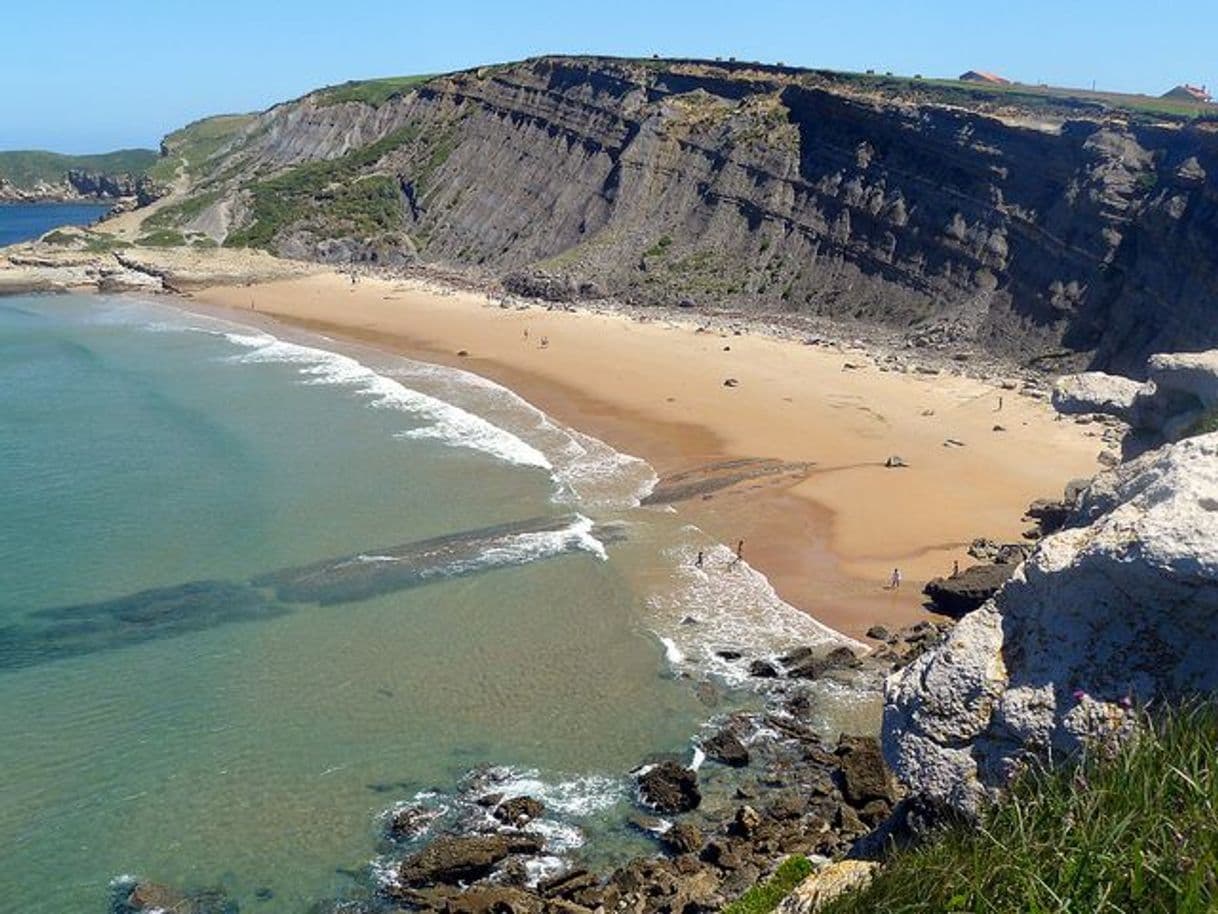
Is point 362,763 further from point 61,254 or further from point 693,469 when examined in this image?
point 61,254

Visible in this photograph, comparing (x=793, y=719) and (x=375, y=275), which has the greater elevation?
(x=375, y=275)

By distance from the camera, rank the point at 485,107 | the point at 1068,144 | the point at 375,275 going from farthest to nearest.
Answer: the point at 485,107 → the point at 375,275 → the point at 1068,144

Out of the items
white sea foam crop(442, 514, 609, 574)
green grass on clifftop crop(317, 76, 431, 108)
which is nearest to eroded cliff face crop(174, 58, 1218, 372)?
green grass on clifftop crop(317, 76, 431, 108)

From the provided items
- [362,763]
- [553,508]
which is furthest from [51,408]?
[362,763]

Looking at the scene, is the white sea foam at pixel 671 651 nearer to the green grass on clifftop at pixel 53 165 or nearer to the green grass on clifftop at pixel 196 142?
the green grass on clifftop at pixel 196 142

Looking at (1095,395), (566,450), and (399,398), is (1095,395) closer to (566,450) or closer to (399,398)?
(566,450)

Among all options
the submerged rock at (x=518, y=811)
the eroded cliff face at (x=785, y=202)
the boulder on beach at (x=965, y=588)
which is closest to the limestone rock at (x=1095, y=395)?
the boulder on beach at (x=965, y=588)

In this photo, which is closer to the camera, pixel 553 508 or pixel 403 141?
pixel 553 508
